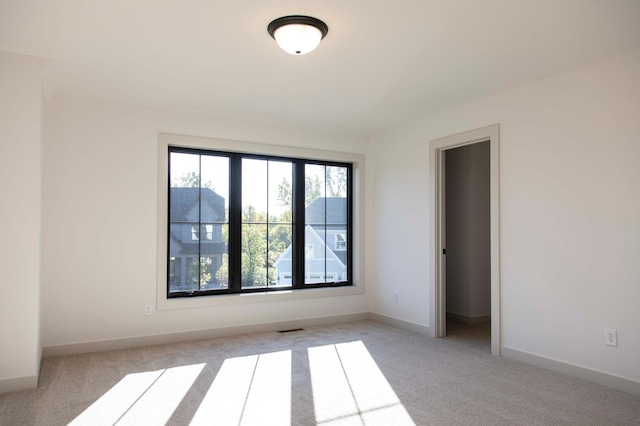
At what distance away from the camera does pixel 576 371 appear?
361 cm

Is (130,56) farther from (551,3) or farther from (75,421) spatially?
(551,3)

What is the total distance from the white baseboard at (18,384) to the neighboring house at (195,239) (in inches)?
67.3

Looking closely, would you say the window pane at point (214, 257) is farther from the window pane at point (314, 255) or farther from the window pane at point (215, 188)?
the window pane at point (314, 255)

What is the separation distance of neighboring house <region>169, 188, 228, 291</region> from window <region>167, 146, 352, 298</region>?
11mm

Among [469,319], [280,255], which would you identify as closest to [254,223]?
[280,255]

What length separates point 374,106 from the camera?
187 inches

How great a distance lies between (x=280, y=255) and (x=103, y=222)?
6.97 ft

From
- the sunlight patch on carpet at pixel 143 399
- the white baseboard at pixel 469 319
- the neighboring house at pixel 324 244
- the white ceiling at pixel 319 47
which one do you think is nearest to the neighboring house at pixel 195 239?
the neighboring house at pixel 324 244

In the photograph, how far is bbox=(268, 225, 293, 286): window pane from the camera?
5512 mm

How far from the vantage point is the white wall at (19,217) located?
328cm

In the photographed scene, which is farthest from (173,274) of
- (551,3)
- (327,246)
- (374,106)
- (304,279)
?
(551,3)

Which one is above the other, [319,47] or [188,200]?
[319,47]

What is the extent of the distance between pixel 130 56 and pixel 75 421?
2660mm

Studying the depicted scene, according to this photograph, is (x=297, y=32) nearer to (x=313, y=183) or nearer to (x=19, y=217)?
(x=19, y=217)
